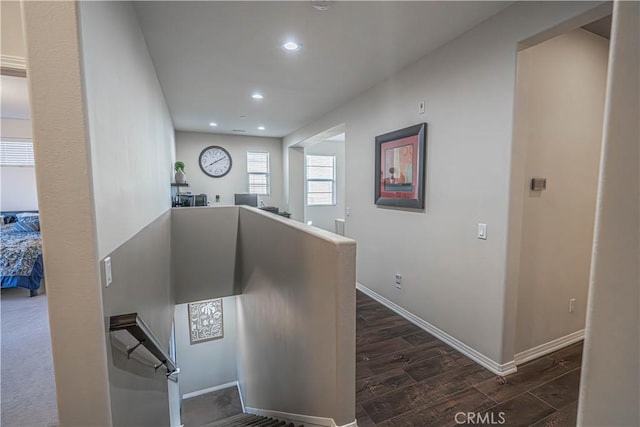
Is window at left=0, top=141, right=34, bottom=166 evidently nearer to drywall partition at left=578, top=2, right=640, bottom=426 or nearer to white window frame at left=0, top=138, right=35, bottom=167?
white window frame at left=0, top=138, right=35, bottom=167

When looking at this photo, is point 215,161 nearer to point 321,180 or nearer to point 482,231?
point 321,180

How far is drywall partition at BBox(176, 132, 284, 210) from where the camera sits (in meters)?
6.67

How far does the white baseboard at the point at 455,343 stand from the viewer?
227 cm

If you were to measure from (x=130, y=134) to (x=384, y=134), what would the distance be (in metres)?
2.53

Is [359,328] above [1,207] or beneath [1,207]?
beneath

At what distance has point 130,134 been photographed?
1.92 metres

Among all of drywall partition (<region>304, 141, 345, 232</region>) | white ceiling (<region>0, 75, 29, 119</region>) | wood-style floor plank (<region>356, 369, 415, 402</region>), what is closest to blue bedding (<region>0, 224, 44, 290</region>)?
white ceiling (<region>0, 75, 29, 119</region>)

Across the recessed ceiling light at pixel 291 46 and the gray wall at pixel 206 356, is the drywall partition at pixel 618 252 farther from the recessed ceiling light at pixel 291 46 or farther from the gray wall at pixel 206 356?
the gray wall at pixel 206 356

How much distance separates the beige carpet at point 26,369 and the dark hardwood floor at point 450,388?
184cm

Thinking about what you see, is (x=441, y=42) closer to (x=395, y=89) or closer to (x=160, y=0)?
(x=395, y=89)

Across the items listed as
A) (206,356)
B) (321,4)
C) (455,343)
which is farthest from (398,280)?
(206,356)

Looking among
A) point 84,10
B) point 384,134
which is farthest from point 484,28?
point 84,10

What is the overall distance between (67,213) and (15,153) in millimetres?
6976

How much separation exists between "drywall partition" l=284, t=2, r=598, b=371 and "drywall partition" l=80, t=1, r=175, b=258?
2474 mm
